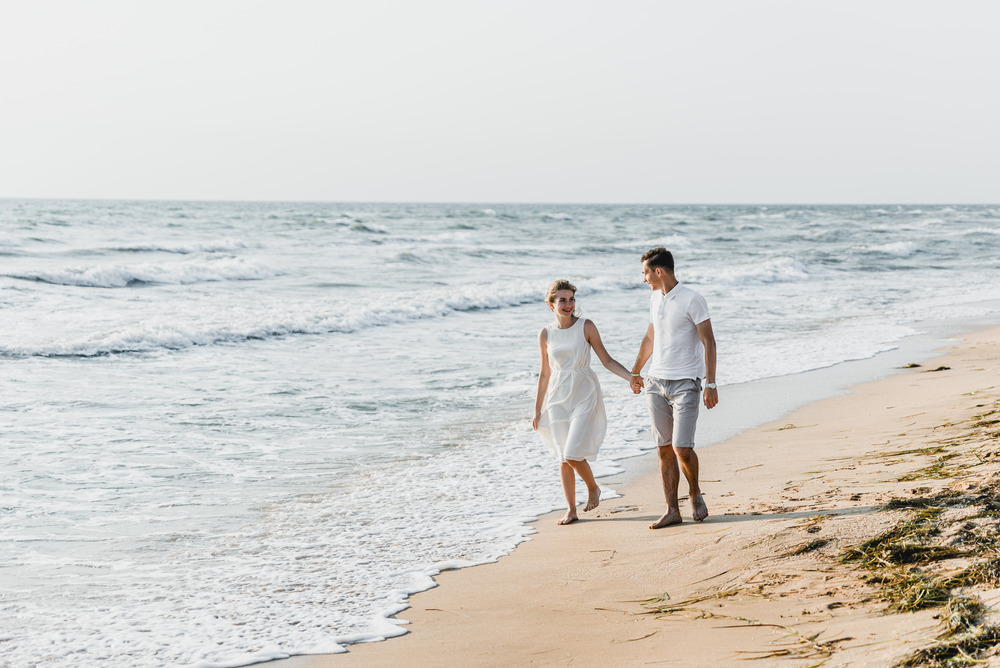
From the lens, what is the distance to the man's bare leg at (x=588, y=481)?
5578 millimetres

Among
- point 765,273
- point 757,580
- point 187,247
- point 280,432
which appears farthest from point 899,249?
point 757,580

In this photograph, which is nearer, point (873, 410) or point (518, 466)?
point (518, 466)

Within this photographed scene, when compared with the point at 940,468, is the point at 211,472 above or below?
below

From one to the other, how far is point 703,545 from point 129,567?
331cm

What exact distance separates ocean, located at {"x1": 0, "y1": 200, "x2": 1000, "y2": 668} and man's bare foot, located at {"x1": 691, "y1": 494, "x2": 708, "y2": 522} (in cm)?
106

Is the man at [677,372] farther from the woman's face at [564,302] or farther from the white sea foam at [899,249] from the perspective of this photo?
the white sea foam at [899,249]

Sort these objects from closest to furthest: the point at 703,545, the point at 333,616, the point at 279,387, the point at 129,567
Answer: the point at 333,616 < the point at 703,545 < the point at 129,567 < the point at 279,387

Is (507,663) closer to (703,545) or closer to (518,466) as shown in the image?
(703,545)

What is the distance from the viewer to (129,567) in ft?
16.0

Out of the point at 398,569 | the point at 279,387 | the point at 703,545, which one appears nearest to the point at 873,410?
the point at 703,545

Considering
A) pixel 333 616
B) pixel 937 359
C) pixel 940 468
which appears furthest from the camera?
pixel 937 359

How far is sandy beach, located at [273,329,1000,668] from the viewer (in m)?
3.21

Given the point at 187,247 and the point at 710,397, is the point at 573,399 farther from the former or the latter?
the point at 187,247

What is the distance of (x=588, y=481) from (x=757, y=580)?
180cm
